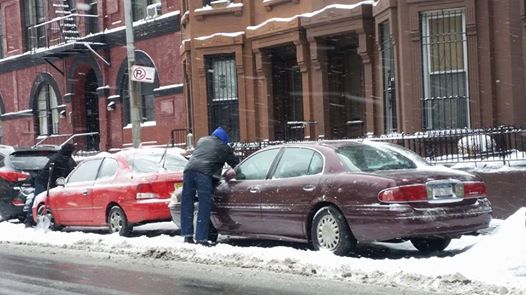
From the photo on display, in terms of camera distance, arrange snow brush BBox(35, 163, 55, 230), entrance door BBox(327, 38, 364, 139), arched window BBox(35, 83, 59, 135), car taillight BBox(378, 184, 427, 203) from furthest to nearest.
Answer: arched window BBox(35, 83, 59, 135)
entrance door BBox(327, 38, 364, 139)
snow brush BBox(35, 163, 55, 230)
car taillight BBox(378, 184, 427, 203)

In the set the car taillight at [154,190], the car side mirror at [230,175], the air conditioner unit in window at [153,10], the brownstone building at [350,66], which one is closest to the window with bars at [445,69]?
the brownstone building at [350,66]

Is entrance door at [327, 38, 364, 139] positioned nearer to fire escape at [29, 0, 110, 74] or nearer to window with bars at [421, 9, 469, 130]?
window with bars at [421, 9, 469, 130]

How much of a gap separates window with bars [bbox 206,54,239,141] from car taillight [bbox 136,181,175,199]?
9572mm

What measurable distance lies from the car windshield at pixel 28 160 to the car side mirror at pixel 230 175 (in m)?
6.84

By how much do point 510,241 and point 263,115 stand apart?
1294 cm

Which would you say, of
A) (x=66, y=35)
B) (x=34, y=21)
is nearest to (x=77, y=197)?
(x=66, y=35)

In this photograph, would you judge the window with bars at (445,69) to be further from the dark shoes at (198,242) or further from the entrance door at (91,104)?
the entrance door at (91,104)

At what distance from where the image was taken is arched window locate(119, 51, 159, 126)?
2588 centimetres

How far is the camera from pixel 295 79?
71.6ft

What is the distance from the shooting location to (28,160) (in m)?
16.3

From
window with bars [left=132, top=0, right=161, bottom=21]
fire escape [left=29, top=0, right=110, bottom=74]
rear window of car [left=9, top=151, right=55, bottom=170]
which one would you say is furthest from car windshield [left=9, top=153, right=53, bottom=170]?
fire escape [left=29, top=0, right=110, bottom=74]

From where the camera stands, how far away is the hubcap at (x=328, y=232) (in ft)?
30.2

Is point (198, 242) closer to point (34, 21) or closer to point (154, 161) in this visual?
point (154, 161)

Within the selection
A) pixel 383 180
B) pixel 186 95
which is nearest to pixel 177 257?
pixel 383 180
